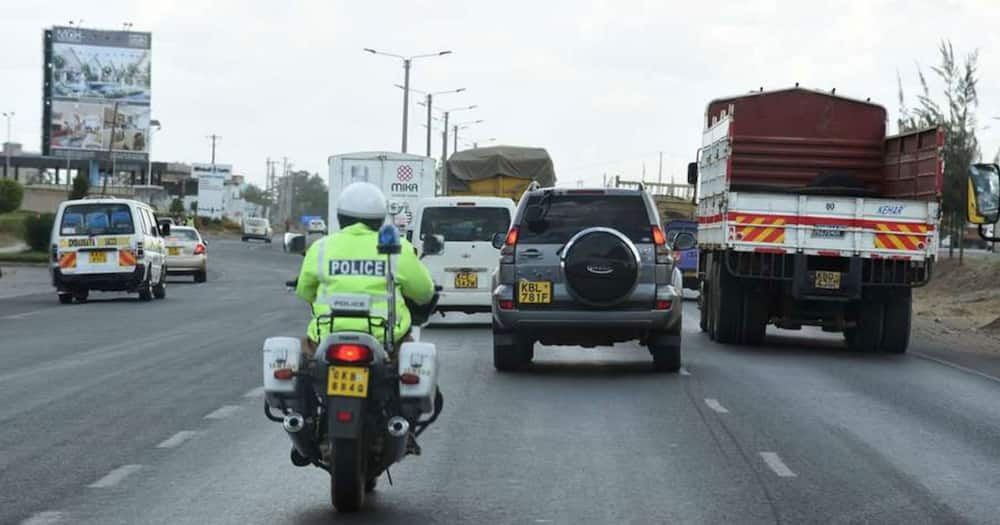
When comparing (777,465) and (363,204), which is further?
(777,465)

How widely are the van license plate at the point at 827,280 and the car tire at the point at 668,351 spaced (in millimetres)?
4121

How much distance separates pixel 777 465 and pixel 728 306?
38.7ft

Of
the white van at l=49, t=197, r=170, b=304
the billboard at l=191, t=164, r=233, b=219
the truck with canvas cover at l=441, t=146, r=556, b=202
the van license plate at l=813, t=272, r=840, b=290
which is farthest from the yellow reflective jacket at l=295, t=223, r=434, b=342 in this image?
the billboard at l=191, t=164, r=233, b=219

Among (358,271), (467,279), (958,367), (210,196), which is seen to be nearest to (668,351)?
(958,367)

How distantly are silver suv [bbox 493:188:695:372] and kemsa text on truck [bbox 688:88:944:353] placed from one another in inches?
149

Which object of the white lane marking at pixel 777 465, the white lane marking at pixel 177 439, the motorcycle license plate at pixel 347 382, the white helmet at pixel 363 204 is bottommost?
the white lane marking at pixel 177 439

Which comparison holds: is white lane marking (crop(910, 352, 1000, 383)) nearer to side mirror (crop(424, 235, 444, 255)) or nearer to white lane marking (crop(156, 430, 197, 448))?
white lane marking (crop(156, 430, 197, 448))

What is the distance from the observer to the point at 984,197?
15.0m

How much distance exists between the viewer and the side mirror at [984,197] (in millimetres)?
14961

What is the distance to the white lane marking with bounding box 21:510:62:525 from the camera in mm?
8211

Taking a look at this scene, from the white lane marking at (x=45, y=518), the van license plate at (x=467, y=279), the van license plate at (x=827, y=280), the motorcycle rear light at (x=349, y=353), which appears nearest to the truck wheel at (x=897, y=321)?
the van license plate at (x=827, y=280)

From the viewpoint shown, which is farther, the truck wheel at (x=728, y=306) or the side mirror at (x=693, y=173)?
the side mirror at (x=693, y=173)

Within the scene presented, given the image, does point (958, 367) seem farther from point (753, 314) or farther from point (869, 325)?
point (753, 314)

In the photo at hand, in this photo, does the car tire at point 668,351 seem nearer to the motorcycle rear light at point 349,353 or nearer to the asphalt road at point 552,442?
the asphalt road at point 552,442
